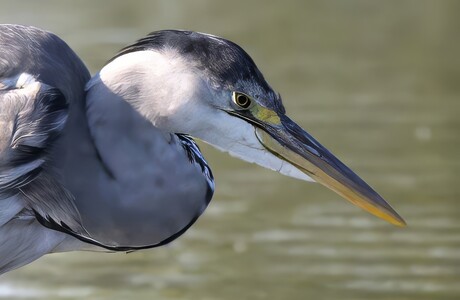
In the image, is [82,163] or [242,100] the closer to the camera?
[242,100]

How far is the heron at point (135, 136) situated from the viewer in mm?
3773

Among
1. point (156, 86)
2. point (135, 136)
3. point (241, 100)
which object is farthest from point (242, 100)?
point (135, 136)

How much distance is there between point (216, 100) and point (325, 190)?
3.64 metres

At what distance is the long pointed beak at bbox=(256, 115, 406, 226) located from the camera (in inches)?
152

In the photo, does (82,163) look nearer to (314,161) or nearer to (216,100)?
(216,100)

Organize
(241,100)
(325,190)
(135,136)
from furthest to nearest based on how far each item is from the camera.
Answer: (325,190) < (135,136) < (241,100)

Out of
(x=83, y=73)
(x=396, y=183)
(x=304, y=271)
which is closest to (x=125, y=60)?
Result: (x=83, y=73)

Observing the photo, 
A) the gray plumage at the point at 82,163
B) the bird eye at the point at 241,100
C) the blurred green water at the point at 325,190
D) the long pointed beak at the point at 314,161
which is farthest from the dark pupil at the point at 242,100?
the blurred green water at the point at 325,190

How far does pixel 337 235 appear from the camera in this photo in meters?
6.62

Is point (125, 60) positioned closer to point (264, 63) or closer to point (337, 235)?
point (337, 235)

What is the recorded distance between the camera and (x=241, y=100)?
3.76m

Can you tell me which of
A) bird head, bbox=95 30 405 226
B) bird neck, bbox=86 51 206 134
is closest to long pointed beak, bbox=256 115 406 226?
bird head, bbox=95 30 405 226

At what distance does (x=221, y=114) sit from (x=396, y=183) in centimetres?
373

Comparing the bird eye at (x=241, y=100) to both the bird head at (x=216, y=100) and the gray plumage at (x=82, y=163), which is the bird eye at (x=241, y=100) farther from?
the gray plumage at (x=82, y=163)
